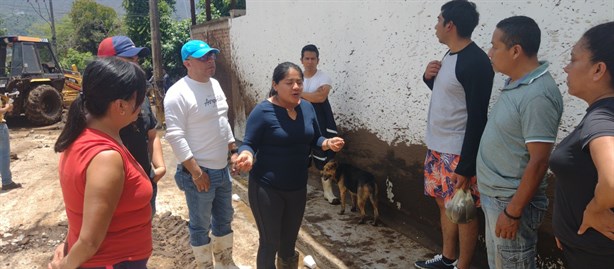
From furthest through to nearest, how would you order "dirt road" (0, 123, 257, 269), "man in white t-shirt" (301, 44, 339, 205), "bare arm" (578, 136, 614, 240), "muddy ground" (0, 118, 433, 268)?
1. "man in white t-shirt" (301, 44, 339, 205)
2. "dirt road" (0, 123, 257, 269)
3. "muddy ground" (0, 118, 433, 268)
4. "bare arm" (578, 136, 614, 240)

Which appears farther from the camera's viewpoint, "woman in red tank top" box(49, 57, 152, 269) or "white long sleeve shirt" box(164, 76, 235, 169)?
"white long sleeve shirt" box(164, 76, 235, 169)

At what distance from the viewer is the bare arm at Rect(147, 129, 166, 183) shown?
2.87 m

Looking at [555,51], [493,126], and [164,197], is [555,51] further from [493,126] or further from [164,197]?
[164,197]

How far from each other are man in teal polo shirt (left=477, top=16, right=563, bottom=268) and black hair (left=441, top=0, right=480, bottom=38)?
0.46m

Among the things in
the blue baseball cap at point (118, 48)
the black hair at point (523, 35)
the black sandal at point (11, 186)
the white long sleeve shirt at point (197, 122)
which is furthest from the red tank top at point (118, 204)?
the black sandal at point (11, 186)

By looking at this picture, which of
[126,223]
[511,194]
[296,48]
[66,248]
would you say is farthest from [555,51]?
[296,48]

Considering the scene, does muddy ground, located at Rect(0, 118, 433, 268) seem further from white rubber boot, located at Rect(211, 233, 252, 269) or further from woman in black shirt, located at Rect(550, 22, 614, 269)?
woman in black shirt, located at Rect(550, 22, 614, 269)

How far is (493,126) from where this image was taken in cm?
209

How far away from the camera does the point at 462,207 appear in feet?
8.09

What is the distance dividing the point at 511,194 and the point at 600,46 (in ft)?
2.75

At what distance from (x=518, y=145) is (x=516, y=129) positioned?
86 mm

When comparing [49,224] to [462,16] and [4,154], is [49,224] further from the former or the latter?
[462,16]

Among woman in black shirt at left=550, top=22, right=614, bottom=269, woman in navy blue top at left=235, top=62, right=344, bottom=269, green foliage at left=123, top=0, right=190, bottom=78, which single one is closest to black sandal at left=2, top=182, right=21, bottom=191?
woman in navy blue top at left=235, top=62, right=344, bottom=269

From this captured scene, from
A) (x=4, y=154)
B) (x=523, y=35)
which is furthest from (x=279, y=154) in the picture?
(x=4, y=154)
